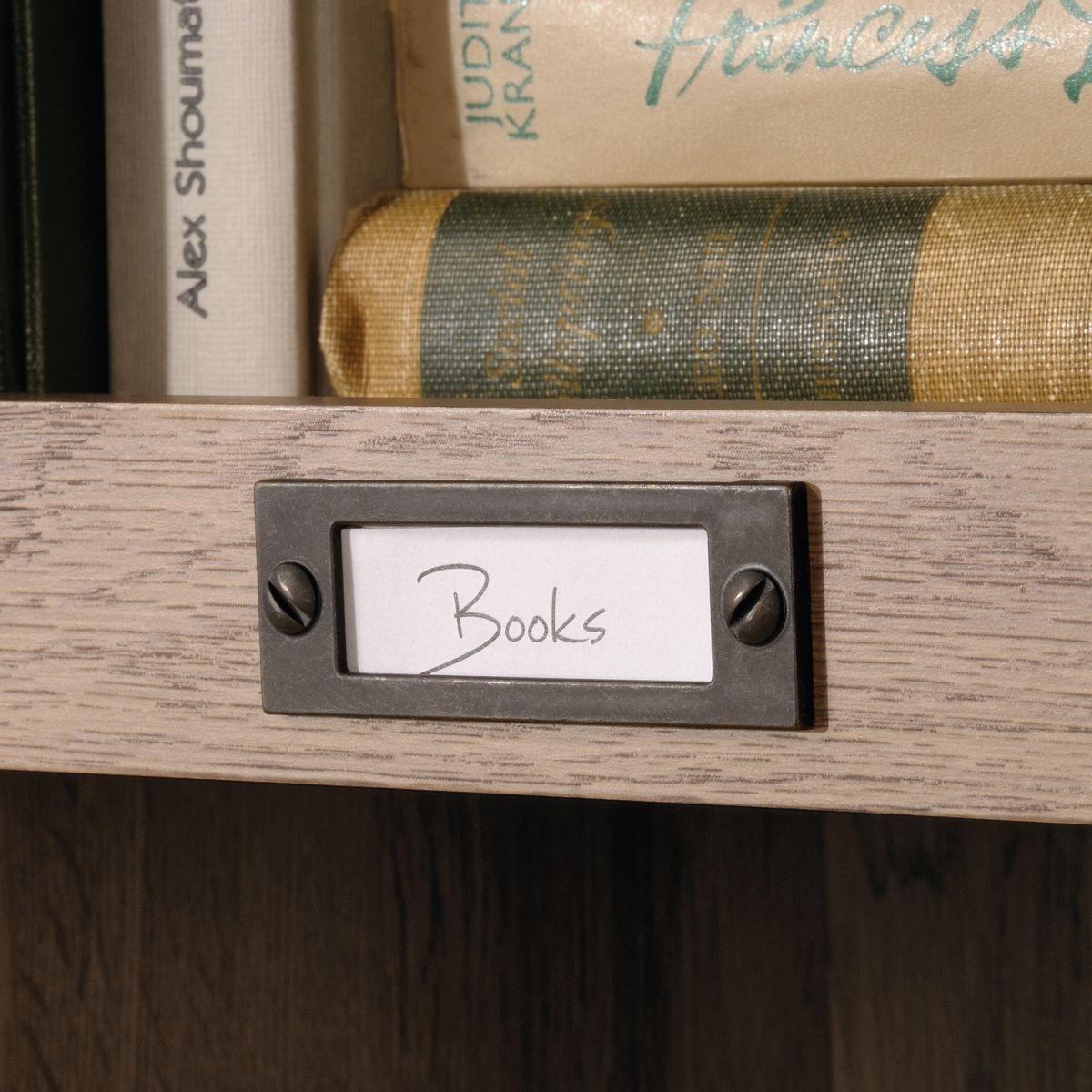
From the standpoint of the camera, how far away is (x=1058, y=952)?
1.95 feet

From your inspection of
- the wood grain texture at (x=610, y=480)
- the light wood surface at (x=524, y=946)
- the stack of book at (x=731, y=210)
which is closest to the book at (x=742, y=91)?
the stack of book at (x=731, y=210)

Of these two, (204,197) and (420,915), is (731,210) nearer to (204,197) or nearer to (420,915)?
(204,197)

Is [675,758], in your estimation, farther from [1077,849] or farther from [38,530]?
[1077,849]

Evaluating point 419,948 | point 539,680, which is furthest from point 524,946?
point 539,680

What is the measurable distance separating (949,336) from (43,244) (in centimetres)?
24

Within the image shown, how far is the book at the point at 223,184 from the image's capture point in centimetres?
38

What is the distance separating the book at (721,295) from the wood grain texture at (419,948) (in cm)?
31

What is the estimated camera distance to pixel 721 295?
350mm

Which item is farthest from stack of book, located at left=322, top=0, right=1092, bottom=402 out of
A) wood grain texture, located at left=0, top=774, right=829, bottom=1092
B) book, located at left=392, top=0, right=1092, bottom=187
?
wood grain texture, located at left=0, top=774, right=829, bottom=1092

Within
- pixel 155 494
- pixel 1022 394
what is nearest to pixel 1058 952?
pixel 1022 394

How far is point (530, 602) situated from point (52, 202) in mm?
193

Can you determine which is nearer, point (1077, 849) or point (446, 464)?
point (446, 464)

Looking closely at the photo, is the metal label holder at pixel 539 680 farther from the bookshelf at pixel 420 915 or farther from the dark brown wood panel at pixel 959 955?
the dark brown wood panel at pixel 959 955

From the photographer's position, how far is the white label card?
292 mm
